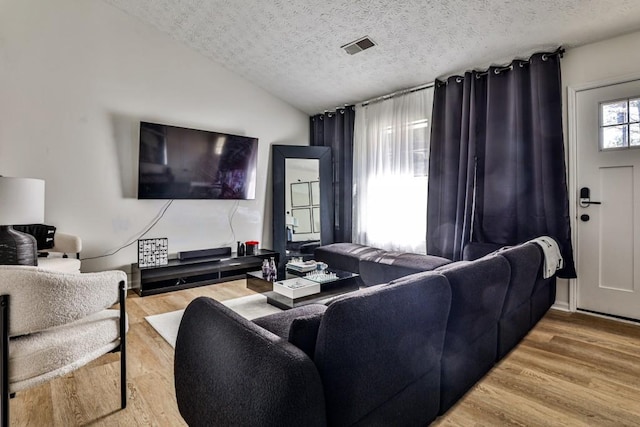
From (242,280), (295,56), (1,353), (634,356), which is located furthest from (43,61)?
(634,356)

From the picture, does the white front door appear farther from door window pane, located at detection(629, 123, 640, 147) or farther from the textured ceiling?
the textured ceiling

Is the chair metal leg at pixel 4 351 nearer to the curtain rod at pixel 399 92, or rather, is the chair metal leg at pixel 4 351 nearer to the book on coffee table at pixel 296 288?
the book on coffee table at pixel 296 288

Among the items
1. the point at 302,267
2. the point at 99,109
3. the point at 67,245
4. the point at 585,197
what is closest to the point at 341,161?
the point at 302,267

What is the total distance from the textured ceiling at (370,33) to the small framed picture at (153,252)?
2445mm

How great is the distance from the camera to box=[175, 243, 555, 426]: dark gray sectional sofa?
0.94 m

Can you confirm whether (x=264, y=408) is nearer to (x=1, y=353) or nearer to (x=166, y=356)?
(x=1, y=353)

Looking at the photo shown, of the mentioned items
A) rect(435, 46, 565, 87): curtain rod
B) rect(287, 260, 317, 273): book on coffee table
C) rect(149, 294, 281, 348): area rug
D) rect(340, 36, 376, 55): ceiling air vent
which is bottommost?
rect(149, 294, 281, 348): area rug

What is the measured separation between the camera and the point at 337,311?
3.40 ft

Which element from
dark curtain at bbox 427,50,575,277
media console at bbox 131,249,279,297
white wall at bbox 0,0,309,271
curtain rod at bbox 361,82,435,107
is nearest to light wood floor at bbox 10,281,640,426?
dark curtain at bbox 427,50,575,277

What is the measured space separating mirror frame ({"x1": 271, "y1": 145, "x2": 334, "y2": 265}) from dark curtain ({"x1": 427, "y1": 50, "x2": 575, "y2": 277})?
162 cm

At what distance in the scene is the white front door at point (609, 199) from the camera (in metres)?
2.75

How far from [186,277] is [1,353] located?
8.76ft

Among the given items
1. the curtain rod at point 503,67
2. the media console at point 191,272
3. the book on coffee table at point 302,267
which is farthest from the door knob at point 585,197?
the media console at point 191,272

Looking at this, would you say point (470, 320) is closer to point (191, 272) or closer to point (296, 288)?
point (296, 288)
